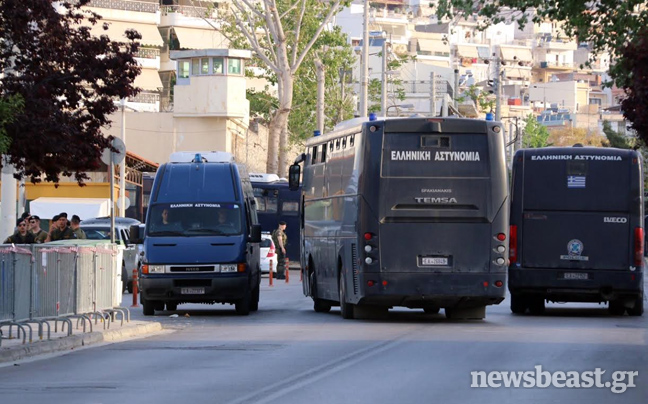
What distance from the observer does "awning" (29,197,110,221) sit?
6406 cm

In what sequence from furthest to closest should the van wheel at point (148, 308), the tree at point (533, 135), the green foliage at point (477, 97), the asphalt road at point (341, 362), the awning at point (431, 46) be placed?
the awning at point (431, 46) < the tree at point (533, 135) < the green foliage at point (477, 97) < the van wheel at point (148, 308) < the asphalt road at point (341, 362)

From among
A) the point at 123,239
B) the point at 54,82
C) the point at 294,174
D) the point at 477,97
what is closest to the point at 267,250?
the point at 123,239

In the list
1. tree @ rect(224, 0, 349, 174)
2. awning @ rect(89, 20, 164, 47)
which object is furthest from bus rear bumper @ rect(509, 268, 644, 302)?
awning @ rect(89, 20, 164, 47)

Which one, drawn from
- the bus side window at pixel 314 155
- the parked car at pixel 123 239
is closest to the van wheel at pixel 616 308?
the bus side window at pixel 314 155

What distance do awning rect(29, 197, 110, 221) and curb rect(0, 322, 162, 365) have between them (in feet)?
133

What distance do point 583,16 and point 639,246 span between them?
4.35 m

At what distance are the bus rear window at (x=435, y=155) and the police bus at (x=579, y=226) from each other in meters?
2.77

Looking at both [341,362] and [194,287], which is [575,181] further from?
[341,362]

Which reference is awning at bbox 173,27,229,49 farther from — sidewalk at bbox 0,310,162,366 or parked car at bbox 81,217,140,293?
sidewalk at bbox 0,310,162,366

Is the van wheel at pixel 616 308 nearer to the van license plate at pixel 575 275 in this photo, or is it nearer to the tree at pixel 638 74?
the van license plate at pixel 575 275

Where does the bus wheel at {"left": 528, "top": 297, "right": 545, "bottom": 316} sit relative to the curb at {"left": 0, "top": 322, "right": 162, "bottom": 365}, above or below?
above

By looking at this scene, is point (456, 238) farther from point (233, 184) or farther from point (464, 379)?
point (464, 379)

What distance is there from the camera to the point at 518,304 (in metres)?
28.8

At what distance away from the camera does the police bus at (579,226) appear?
1071 inches
